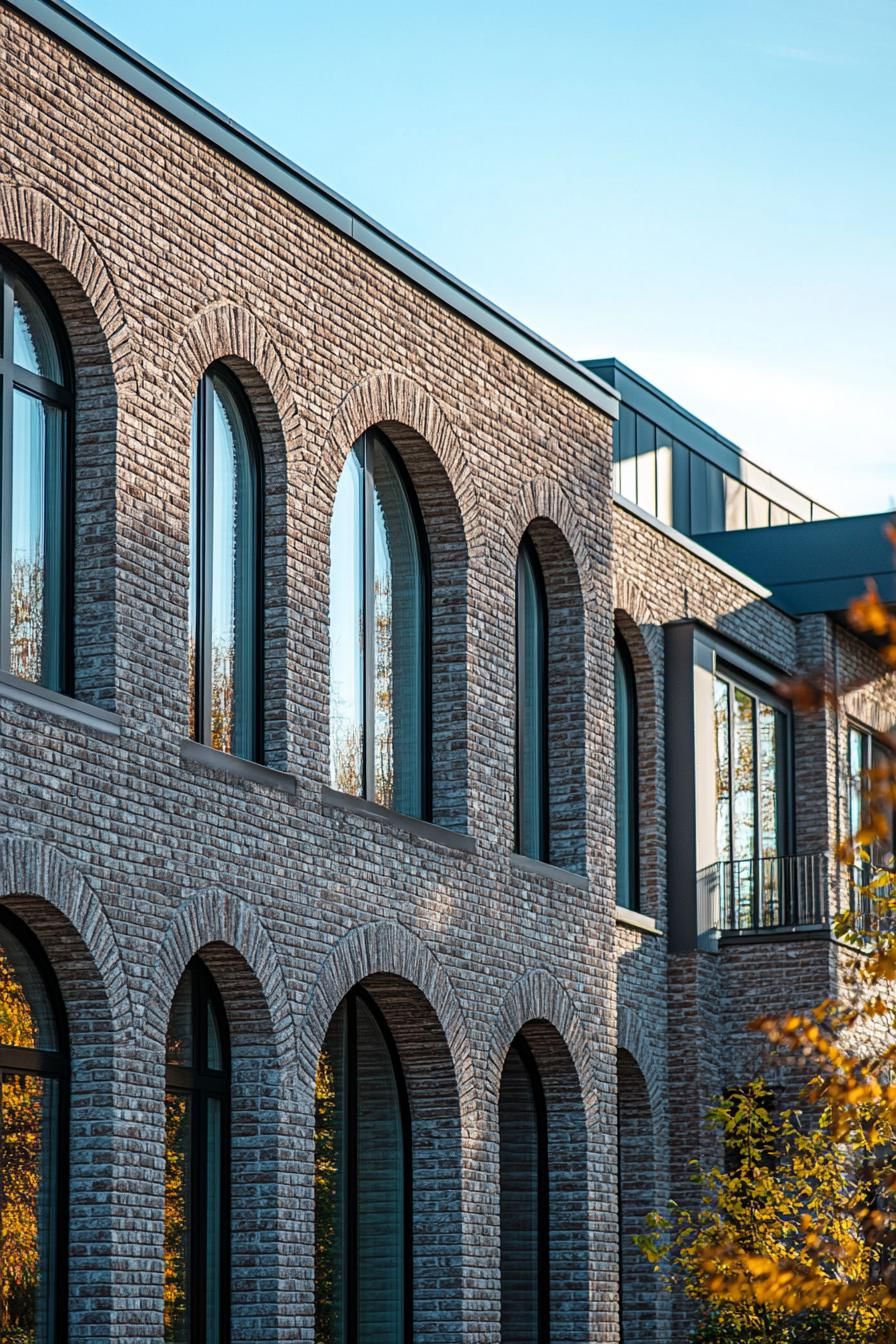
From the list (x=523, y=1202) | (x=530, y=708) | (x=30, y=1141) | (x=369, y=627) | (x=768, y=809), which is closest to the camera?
(x=30, y=1141)

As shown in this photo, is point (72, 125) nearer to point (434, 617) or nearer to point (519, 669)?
point (434, 617)

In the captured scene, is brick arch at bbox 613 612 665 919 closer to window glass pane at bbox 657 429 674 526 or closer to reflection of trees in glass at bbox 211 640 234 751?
window glass pane at bbox 657 429 674 526

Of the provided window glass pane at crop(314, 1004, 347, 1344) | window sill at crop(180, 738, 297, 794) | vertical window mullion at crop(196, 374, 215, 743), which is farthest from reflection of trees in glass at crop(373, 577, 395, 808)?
vertical window mullion at crop(196, 374, 215, 743)

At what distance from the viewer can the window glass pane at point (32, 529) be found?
14.1 m

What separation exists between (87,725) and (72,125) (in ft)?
12.5

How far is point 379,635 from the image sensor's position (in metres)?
18.4

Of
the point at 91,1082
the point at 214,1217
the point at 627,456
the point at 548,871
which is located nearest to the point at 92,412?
the point at 91,1082

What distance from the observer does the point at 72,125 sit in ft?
47.2

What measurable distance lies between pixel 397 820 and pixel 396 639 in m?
1.81

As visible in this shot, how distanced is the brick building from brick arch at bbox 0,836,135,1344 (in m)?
0.03

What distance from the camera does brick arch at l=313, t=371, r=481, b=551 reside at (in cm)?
1708

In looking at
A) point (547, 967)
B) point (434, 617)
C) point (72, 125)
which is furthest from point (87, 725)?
point (547, 967)

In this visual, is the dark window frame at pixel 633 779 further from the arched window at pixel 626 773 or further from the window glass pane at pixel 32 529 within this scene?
the window glass pane at pixel 32 529

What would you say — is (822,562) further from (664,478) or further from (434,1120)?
(434,1120)
